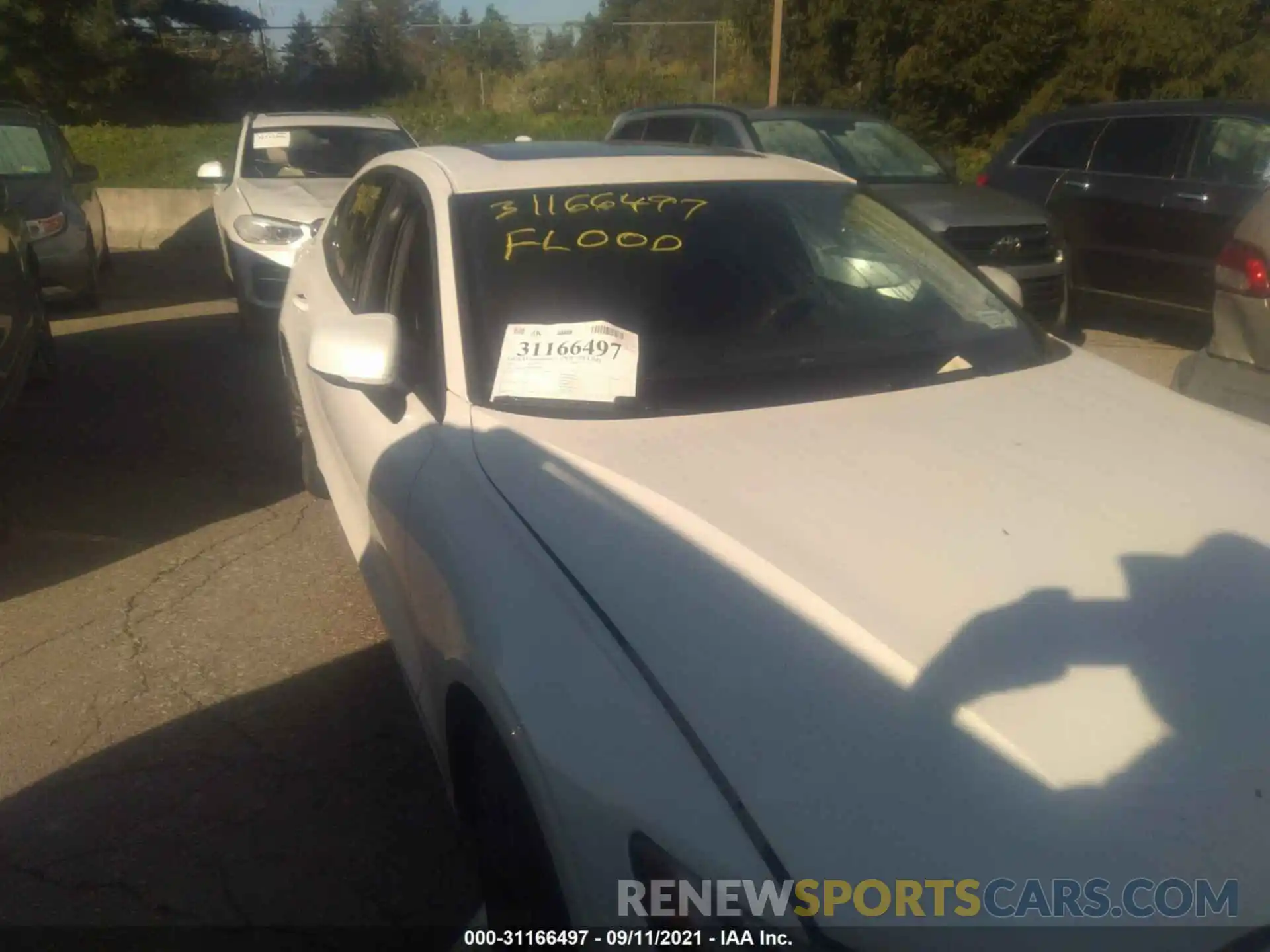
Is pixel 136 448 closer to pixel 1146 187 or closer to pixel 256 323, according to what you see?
pixel 256 323

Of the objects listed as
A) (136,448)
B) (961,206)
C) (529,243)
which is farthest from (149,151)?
(529,243)

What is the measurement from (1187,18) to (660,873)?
2324cm

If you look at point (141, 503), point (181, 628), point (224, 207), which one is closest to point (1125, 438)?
point (181, 628)

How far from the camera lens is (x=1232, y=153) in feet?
26.4

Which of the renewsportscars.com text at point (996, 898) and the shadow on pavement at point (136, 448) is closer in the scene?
the renewsportscars.com text at point (996, 898)

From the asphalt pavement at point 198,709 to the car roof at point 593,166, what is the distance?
62.5 inches

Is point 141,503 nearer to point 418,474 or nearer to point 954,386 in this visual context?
point 418,474

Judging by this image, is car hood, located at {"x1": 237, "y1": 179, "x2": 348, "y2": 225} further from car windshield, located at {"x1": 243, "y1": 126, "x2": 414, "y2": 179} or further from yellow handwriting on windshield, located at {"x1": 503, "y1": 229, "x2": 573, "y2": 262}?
yellow handwriting on windshield, located at {"x1": 503, "y1": 229, "x2": 573, "y2": 262}

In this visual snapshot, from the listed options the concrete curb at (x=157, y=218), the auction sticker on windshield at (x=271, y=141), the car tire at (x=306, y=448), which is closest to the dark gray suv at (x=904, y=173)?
the auction sticker on windshield at (x=271, y=141)

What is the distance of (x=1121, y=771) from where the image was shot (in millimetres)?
1667

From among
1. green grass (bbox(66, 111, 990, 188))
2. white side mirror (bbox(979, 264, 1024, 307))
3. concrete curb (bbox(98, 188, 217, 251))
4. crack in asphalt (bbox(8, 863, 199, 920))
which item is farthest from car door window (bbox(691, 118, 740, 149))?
green grass (bbox(66, 111, 990, 188))

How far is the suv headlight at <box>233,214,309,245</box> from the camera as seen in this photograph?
8.20 metres

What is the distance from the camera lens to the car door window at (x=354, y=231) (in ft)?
13.2

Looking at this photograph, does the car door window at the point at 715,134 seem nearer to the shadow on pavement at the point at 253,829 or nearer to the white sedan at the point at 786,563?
the white sedan at the point at 786,563
